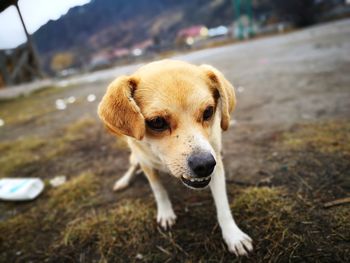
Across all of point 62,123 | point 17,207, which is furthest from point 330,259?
point 62,123

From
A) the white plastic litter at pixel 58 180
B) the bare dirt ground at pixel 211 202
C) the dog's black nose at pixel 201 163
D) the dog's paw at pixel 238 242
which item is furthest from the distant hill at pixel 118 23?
the dog's black nose at pixel 201 163

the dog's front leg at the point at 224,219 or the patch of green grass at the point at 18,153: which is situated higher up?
the dog's front leg at the point at 224,219

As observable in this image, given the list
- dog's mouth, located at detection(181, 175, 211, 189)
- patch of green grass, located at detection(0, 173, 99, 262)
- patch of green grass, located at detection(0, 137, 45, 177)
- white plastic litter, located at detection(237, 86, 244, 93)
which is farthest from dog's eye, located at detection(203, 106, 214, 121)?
white plastic litter, located at detection(237, 86, 244, 93)

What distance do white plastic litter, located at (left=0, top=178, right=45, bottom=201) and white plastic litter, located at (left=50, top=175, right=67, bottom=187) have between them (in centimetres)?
18

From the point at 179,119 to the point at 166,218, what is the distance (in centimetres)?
116

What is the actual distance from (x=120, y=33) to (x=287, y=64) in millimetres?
144363

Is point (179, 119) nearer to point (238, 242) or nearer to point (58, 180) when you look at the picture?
point (238, 242)

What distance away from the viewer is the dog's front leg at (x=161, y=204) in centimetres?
256

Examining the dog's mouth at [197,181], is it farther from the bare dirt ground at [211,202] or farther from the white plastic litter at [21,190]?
the white plastic litter at [21,190]

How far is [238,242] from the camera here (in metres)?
2.11

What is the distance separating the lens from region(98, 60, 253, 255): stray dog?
6.08 ft

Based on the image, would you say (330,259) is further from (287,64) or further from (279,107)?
(287,64)

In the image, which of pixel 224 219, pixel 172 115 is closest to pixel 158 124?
pixel 172 115

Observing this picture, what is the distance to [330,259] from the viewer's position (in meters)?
1.86
